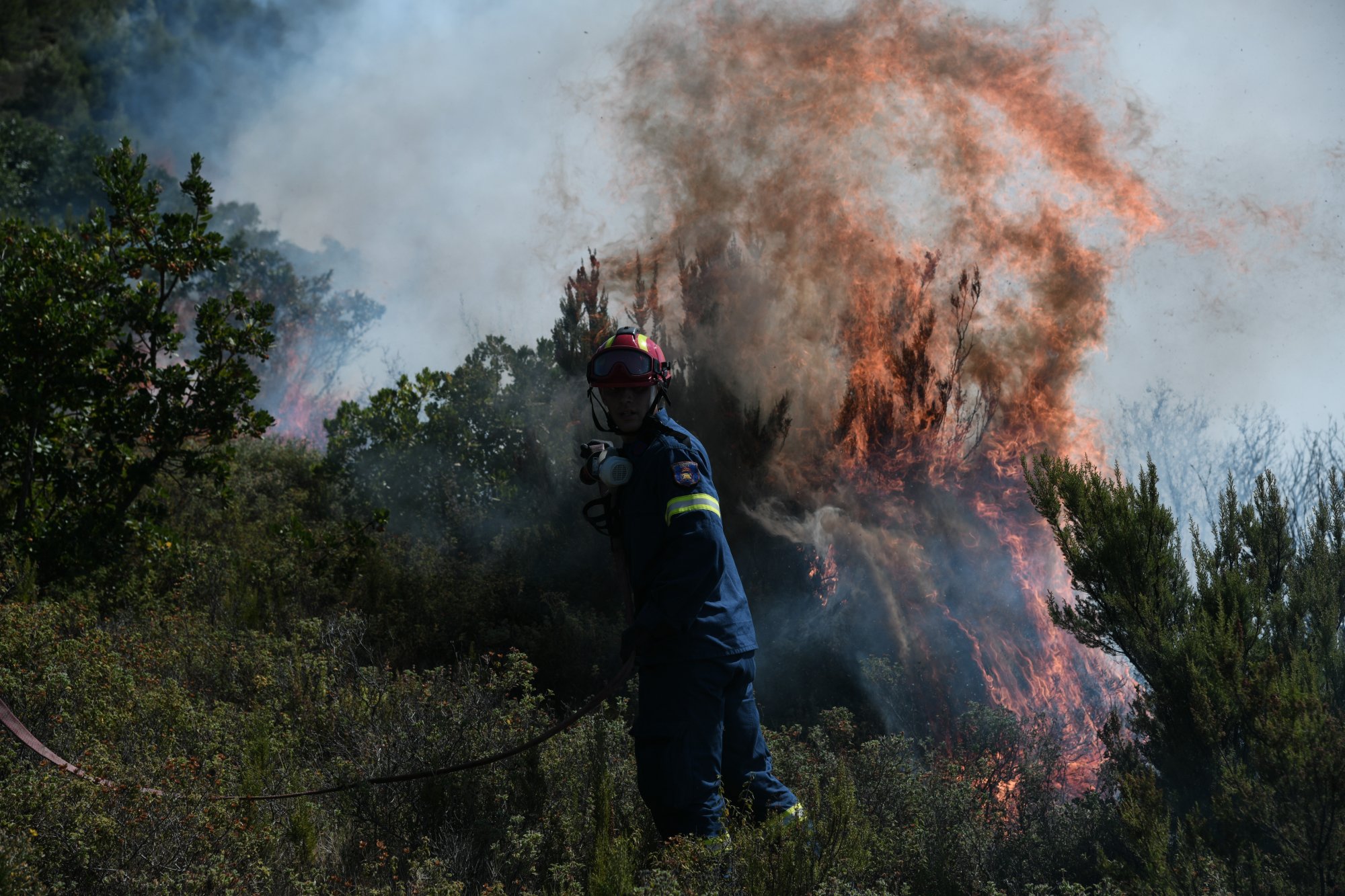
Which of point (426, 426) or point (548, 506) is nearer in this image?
point (548, 506)

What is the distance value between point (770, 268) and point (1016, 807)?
5497 mm

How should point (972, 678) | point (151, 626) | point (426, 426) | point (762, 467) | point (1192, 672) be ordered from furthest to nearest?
point (426, 426) < point (762, 467) < point (972, 678) < point (151, 626) < point (1192, 672)

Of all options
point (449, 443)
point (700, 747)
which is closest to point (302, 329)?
point (449, 443)

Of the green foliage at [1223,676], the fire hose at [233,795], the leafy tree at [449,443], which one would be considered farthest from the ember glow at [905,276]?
the fire hose at [233,795]

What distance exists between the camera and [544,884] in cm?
344

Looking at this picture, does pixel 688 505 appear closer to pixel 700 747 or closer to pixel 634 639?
pixel 634 639

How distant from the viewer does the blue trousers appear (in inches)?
131

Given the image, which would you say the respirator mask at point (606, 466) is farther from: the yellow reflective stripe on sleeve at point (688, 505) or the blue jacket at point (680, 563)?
the yellow reflective stripe on sleeve at point (688, 505)

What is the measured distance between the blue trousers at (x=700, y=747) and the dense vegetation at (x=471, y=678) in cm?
16

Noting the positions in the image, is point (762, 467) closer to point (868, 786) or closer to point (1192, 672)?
point (868, 786)

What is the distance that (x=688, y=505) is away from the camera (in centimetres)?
345

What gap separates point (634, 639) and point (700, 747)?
1.48 feet

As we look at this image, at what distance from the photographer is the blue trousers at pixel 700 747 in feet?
10.9

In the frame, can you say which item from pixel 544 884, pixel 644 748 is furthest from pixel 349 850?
pixel 644 748
